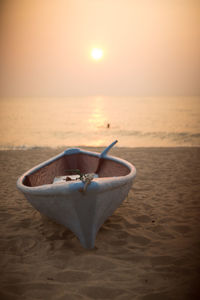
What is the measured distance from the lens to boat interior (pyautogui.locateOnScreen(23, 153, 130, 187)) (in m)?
3.96

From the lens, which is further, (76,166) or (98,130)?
(98,130)

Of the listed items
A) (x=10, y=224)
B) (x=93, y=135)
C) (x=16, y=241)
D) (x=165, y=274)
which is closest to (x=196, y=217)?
(x=165, y=274)

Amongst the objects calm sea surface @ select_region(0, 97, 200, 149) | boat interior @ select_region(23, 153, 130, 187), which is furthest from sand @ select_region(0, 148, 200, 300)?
calm sea surface @ select_region(0, 97, 200, 149)

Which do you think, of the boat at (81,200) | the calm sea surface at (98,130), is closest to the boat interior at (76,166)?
the boat at (81,200)

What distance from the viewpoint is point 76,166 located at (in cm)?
Result: 523

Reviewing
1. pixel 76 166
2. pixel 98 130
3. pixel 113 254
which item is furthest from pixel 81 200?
pixel 98 130

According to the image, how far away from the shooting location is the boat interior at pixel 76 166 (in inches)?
156

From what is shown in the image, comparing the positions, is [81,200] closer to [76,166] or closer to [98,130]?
[76,166]

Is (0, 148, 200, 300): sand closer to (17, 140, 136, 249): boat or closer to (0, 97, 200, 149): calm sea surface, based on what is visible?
(17, 140, 136, 249): boat

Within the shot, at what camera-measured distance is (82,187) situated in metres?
2.30

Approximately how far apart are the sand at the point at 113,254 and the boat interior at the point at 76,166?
2.30 ft

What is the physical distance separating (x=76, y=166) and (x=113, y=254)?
2780mm

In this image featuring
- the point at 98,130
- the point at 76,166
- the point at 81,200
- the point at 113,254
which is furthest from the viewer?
the point at 98,130

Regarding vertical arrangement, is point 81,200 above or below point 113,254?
above
